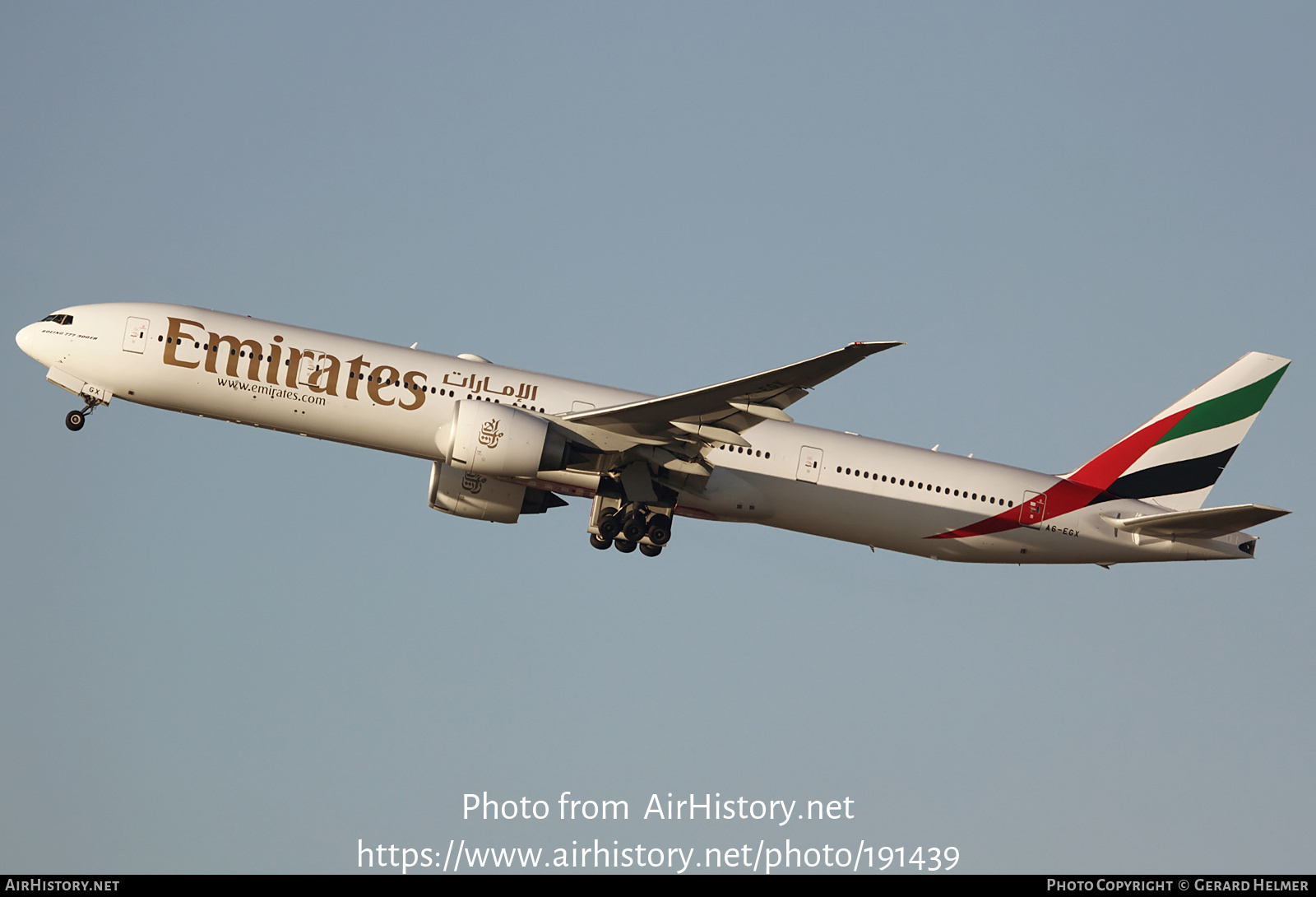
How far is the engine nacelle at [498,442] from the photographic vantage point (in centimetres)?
3419

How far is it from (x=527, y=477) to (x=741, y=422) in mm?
5393

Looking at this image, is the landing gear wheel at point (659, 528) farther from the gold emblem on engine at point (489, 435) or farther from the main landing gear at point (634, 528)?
the gold emblem on engine at point (489, 435)

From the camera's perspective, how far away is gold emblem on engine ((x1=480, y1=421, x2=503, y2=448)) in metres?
34.2

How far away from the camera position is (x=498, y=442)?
34.2 metres

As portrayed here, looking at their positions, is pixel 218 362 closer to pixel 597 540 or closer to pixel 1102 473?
pixel 597 540

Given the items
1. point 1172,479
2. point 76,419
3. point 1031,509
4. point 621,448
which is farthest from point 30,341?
point 1172,479

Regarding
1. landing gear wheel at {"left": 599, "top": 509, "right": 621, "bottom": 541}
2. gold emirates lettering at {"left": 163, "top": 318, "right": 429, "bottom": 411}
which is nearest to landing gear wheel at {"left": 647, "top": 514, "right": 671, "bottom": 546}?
landing gear wheel at {"left": 599, "top": 509, "right": 621, "bottom": 541}

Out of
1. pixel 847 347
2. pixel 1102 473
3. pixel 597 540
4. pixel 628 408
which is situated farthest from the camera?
pixel 1102 473

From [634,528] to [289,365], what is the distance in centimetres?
962

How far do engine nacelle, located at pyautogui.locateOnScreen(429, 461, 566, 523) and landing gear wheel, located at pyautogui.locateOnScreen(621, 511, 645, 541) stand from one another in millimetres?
3399

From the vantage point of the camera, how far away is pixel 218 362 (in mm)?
35688

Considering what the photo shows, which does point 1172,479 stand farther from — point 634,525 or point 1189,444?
point 634,525

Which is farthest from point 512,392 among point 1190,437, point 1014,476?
point 1190,437

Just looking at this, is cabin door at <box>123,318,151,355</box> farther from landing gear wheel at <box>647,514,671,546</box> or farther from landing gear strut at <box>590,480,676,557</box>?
landing gear wheel at <box>647,514,671,546</box>
